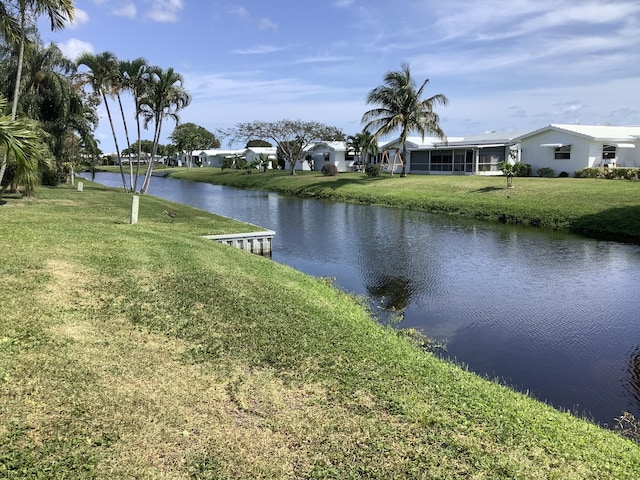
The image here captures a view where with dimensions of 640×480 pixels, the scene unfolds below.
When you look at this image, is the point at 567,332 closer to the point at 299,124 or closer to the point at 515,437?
the point at 515,437

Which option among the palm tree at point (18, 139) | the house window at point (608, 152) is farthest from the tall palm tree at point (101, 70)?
the house window at point (608, 152)

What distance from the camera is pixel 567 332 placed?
1163 centimetres

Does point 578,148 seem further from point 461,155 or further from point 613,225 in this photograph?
point 613,225

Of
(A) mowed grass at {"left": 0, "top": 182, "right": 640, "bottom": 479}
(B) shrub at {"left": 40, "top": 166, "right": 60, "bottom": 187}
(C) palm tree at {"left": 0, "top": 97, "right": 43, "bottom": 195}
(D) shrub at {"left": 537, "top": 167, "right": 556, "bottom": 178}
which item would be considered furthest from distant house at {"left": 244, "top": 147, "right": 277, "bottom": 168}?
(A) mowed grass at {"left": 0, "top": 182, "right": 640, "bottom": 479}

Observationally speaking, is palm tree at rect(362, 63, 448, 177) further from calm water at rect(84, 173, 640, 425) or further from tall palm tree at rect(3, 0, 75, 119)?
tall palm tree at rect(3, 0, 75, 119)

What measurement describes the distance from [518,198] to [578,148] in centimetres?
1324

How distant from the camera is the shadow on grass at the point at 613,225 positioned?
24781 mm

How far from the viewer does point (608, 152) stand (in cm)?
4266

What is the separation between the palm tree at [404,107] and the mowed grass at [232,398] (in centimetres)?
4145

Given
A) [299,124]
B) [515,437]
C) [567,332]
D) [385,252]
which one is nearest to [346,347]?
[515,437]

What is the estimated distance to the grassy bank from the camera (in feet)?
89.7

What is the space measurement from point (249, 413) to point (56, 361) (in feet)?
7.77

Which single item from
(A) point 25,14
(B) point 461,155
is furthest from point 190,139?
(A) point 25,14

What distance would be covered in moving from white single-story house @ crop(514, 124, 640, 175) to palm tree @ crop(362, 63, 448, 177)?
8479 millimetres
